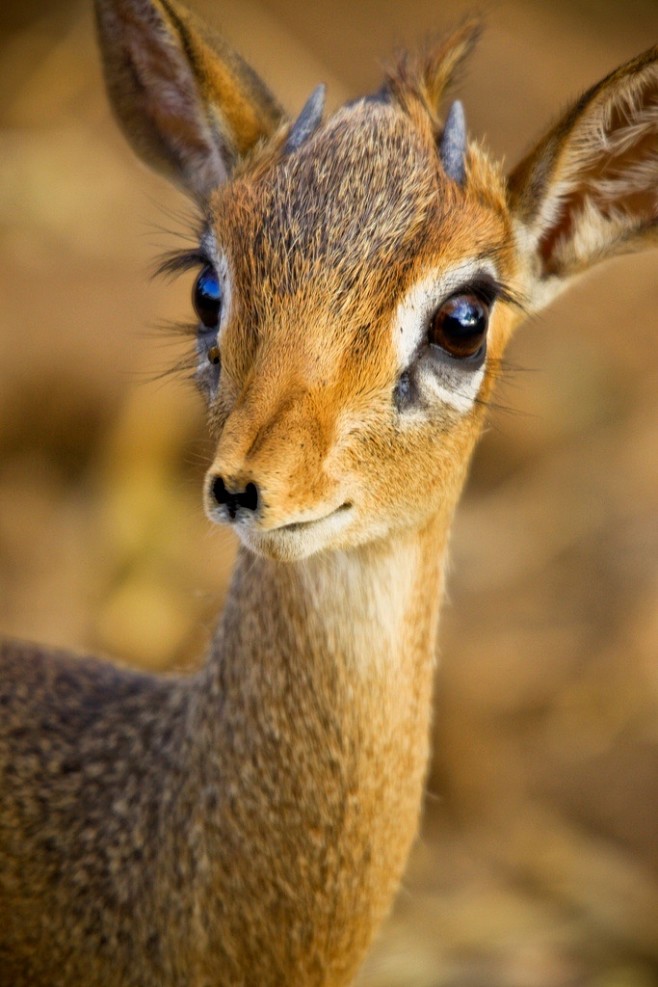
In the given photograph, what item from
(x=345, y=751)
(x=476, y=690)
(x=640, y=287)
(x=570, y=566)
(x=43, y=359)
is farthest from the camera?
(x=640, y=287)

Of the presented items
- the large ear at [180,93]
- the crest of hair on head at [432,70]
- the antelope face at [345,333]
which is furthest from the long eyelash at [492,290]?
the large ear at [180,93]

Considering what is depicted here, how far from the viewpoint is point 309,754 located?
9.70 feet

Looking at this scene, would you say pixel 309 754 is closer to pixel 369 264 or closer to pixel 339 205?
pixel 369 264

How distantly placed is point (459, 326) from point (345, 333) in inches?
11.6

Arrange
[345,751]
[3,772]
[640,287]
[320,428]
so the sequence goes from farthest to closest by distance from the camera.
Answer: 1. [640,287]
2. [3,772]
3. [345,751]
4. [320,428]

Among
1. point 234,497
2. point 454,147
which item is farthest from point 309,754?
point 454,147

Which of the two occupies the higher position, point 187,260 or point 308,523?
point 187,260

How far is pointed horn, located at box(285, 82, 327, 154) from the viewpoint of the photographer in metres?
2.91

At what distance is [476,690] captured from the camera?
597 cm

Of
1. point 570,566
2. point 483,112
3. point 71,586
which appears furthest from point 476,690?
point 483,112

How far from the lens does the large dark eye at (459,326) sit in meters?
2.70

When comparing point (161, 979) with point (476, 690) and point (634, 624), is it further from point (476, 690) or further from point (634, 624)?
point (634, 624)

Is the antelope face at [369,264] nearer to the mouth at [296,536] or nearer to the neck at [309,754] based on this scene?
the mouth at [296,536]

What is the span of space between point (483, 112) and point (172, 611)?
4.37 metres
